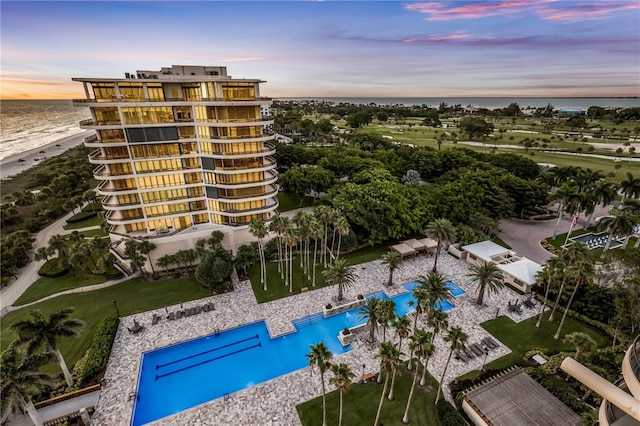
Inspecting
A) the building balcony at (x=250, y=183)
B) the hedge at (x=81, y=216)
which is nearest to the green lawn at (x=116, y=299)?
the building balcony at (x=250, y=183)

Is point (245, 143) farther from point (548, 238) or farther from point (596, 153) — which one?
point (596, 153)

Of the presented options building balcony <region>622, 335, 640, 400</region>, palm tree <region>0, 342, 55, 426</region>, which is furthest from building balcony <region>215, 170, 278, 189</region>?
building balcony <region>622, 335, 640, 400</region>

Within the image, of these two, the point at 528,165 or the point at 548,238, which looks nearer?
the point at 548,238

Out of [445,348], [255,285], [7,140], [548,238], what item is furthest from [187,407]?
[7,140]

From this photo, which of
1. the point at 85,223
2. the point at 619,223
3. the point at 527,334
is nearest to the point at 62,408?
the point at 527,334

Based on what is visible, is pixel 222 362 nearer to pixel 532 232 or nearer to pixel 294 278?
pixel 294 278

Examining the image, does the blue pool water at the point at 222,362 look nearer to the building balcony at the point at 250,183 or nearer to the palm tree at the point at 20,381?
the palm tree at the point at 20,381
